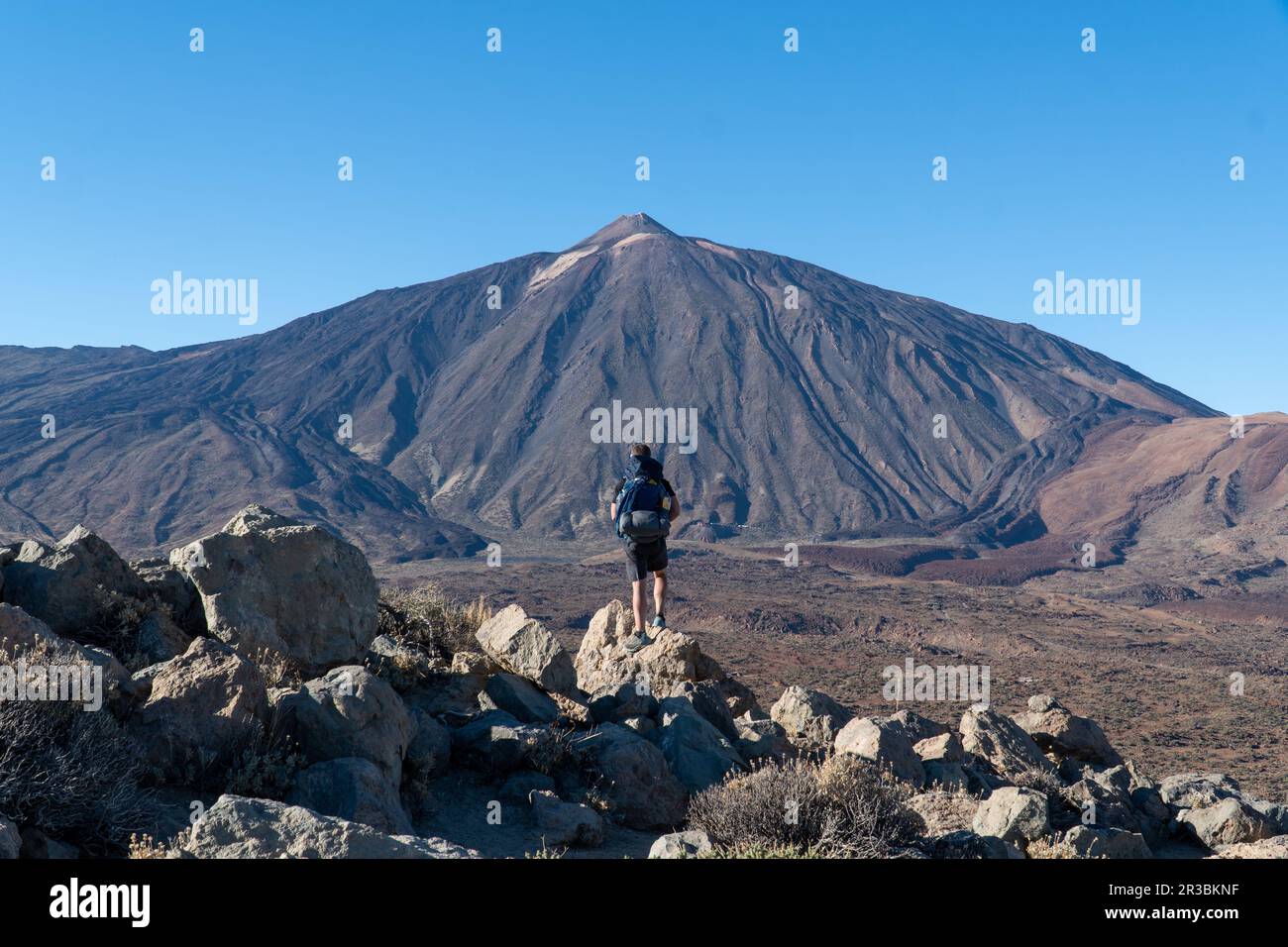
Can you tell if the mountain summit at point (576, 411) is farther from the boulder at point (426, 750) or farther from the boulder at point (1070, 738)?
the boulder at point (426, 750)

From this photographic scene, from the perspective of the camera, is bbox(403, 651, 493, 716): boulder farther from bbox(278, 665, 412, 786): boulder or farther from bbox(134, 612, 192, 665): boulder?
bbox(134, 612, 192, 665): boulder

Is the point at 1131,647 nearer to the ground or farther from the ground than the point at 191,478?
nearer to the ground

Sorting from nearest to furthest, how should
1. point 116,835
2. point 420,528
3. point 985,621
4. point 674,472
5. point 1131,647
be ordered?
point 116,835
point 1131,647
point 985,621
point 420,528
point 674,472

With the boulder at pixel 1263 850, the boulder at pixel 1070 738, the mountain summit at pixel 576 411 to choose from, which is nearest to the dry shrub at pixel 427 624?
the boulder at pixel 1070 738

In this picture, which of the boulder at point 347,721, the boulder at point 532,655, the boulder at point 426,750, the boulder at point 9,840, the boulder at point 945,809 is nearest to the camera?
the boulder at point 9,840

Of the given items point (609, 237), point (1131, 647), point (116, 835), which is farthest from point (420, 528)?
point (609, 237)

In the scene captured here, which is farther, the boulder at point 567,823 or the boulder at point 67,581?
the boulder at point 67,581
